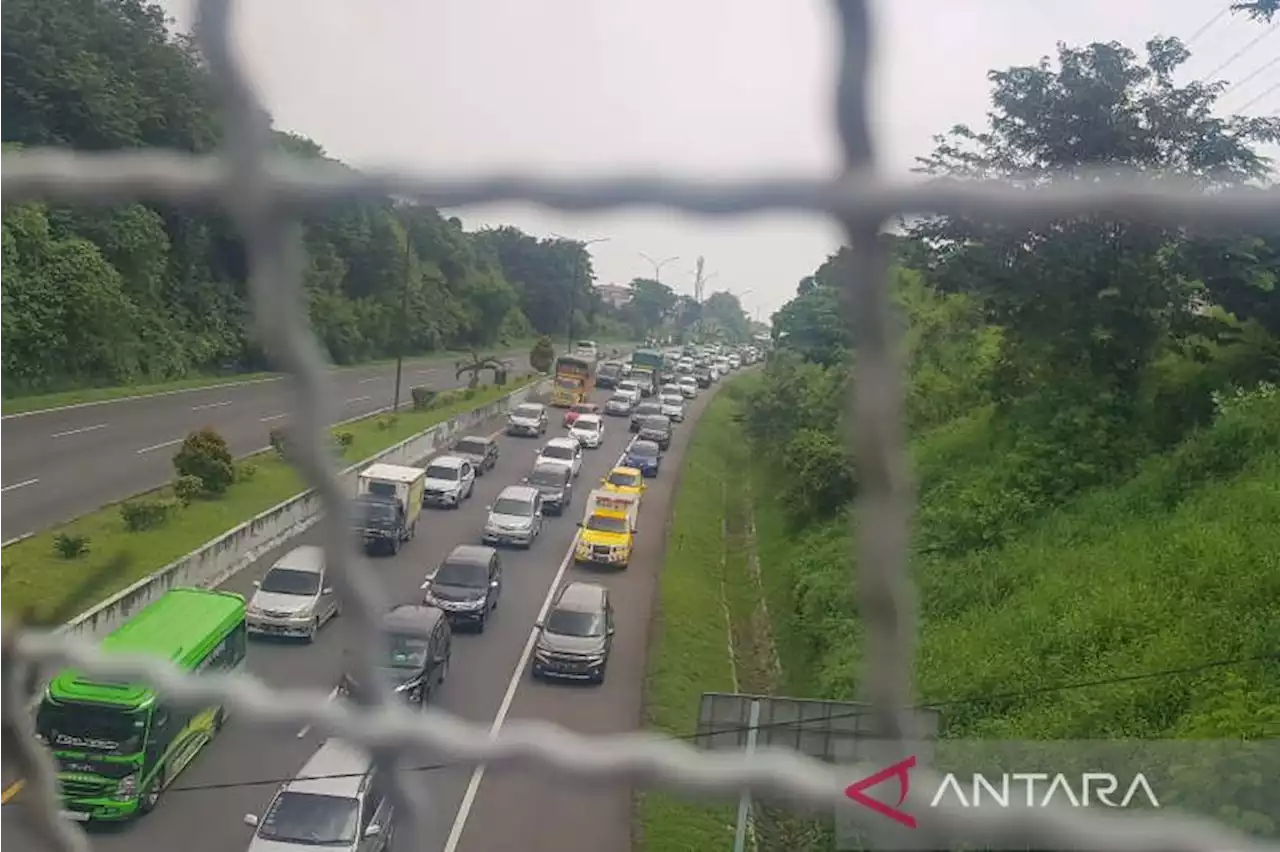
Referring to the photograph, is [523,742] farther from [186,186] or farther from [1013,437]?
[1013,437]

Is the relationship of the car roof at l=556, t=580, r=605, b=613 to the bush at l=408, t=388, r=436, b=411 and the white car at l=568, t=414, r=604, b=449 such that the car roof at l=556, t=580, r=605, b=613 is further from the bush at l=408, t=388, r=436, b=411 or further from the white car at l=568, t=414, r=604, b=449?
the white car at l=568, t=414, r=604, b=449

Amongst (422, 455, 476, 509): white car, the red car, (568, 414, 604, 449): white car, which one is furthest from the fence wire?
the red car

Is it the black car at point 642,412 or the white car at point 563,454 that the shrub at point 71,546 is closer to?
the white car at point 563,454

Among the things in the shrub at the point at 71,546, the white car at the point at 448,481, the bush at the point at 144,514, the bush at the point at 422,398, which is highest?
the shrub at the point at 71,546

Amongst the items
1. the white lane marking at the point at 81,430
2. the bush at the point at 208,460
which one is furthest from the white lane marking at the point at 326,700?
the white lane marking at the point at 81,430

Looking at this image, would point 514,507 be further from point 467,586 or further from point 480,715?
point 480,715

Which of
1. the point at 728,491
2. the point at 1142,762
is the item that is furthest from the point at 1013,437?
the point at 728,491
